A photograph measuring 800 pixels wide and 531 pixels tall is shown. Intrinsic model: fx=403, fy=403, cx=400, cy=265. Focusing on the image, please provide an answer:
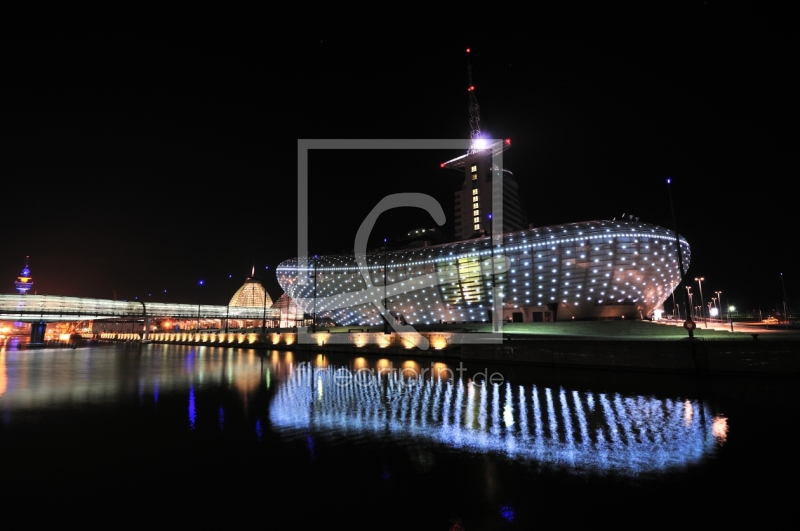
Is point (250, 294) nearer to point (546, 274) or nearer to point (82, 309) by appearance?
point (82, 309)

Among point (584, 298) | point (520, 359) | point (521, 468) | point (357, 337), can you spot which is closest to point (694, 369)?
point (520, 359)

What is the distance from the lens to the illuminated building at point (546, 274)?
1869 inches

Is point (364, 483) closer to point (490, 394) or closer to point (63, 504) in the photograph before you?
point (63, 504)

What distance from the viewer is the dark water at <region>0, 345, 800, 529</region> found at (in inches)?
178

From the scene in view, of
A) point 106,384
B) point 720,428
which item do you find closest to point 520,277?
point 720,428

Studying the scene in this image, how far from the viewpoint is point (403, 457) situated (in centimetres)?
633

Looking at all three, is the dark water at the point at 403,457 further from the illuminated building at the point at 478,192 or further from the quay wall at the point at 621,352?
the illuminated building at the point at 478,192

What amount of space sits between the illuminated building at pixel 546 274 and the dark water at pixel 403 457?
101ft

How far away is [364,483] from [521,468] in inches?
89.4

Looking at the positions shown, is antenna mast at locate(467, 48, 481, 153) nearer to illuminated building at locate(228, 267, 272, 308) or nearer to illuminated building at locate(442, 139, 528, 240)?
illuminated building at locate(442, 139, 528, 240)

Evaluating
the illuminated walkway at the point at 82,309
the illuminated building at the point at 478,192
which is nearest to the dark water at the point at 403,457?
the illuminated walkway at the point at 82,309

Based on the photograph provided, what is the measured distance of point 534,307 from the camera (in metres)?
52.7

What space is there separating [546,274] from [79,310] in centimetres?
9921

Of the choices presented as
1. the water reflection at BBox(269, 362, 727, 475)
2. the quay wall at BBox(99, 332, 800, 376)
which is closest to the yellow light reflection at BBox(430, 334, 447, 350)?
the quay wall at BBox(99, 332, 800, 376)
